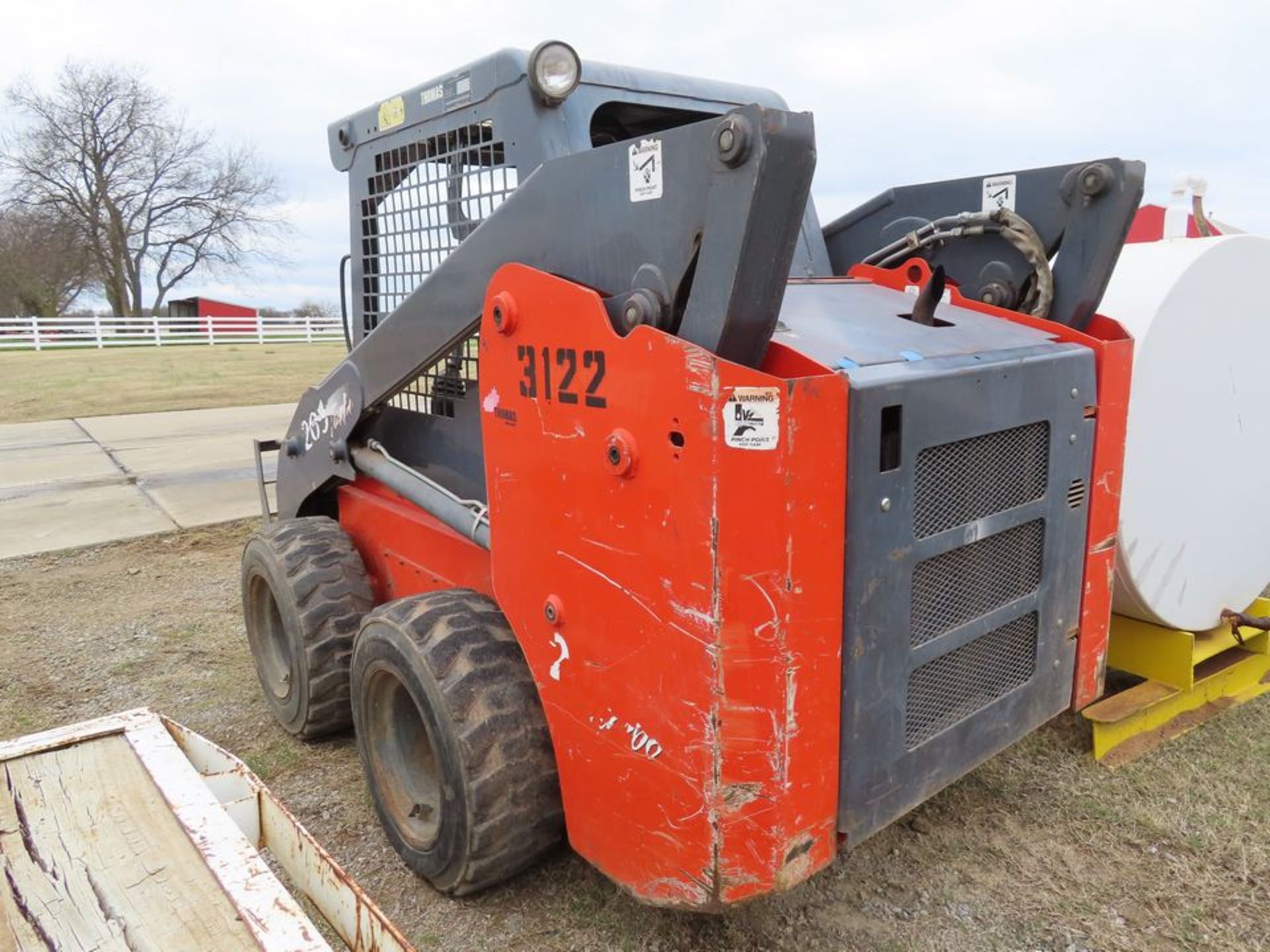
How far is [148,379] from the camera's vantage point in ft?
59.5

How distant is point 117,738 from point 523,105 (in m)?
1.91

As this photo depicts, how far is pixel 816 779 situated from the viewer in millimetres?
1920

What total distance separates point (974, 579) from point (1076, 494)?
0.43 meters

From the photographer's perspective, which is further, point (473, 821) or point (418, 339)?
point (418, 339)

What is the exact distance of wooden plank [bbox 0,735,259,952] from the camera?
153 centimetres

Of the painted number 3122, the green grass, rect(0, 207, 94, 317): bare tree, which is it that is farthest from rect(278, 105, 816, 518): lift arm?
rect(0, 207, 94, 317): bare tree

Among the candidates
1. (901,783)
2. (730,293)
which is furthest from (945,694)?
(730,293)

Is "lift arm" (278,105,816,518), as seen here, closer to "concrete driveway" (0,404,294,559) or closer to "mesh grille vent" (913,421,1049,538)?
"mesh grille vent" (913,421,1049,538)

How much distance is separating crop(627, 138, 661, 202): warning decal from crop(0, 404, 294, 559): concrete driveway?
6.00m

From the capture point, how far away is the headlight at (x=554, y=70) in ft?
8.41

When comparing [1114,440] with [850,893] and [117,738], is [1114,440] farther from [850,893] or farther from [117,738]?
[117,738]

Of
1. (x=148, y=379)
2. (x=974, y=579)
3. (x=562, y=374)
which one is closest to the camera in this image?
(x=562, y=374)

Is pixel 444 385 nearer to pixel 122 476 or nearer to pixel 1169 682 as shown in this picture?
pixel 1169 682

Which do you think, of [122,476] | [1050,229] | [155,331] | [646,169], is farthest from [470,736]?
[155,331]
